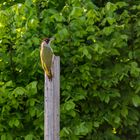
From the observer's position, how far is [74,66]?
3062 mm

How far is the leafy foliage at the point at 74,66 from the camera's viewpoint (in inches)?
115

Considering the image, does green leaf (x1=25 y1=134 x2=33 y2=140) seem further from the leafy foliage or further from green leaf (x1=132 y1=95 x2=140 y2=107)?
green leaf (x1=132 y1=95 x2=140 y2=107)

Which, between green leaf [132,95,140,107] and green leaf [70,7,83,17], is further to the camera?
A: green leaf [132,95,140,107]

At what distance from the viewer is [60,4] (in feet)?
10.8

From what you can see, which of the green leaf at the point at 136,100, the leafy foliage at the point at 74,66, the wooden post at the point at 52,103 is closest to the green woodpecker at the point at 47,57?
the wooden post at the point at 52,103

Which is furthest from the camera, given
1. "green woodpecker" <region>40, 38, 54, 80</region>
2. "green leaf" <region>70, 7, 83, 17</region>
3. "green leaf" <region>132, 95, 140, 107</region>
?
"green leaf" <region>132, 95, 140, 107</region>

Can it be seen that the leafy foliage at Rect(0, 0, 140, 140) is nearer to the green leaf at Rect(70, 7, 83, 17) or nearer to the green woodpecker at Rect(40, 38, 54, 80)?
the green leaf at Rect(70, 7, 83, 17)

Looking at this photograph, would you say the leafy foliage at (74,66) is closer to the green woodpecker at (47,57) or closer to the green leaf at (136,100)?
the green leaf at (136,100)

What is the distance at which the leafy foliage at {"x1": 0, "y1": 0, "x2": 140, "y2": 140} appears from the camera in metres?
2.91

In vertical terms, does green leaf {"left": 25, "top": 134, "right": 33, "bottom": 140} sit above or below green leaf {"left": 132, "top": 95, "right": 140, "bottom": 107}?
below

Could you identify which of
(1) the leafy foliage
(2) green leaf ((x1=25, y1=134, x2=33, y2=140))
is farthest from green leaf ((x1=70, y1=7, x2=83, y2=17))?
(2) green leaf ((x1=25, y1=134, x2=33, y2=140))

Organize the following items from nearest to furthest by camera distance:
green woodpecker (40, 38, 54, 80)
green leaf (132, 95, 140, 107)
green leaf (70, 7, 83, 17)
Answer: green woodpecker (40, 38, 54, 80) → green leaf (70, 7, 83, 17) → green leaf (132, 95, 140, 107)

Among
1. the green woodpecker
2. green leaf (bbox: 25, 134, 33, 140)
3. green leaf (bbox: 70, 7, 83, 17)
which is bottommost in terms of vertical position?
green leaf (bbox: 25, 134, 33, 140)

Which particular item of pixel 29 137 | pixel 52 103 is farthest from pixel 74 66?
pixel 52 103
